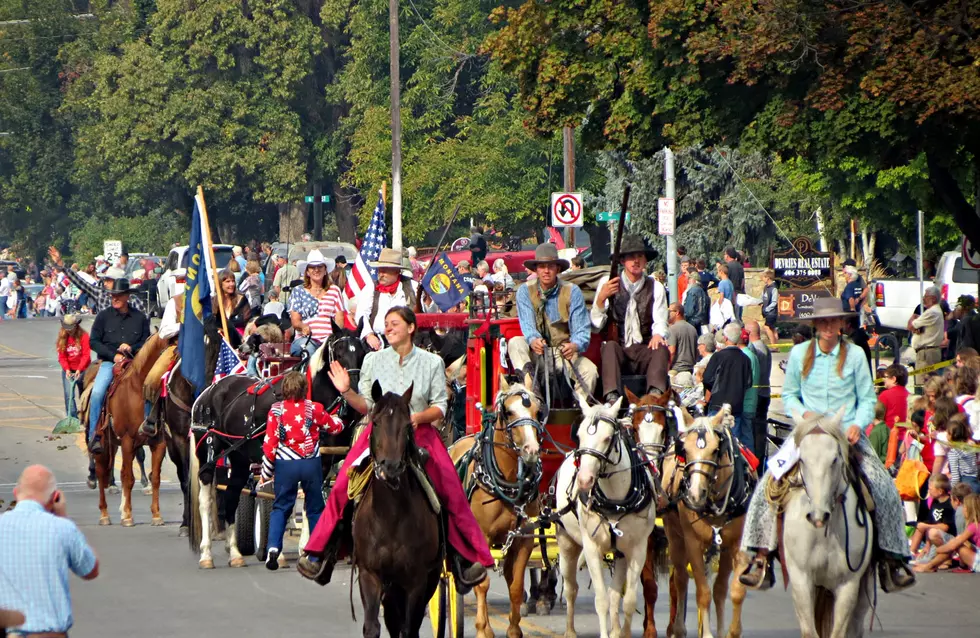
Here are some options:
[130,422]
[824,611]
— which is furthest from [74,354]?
[824,611]

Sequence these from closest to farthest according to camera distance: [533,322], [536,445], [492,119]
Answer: [536,445], [533,322], [492,119]

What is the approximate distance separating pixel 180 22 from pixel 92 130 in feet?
23.2

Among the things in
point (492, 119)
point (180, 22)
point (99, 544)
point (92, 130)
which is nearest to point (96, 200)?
point (92, 130)

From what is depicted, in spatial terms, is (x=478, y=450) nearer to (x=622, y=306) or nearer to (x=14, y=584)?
(x=622, y=306)

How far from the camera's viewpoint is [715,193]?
55844 mm

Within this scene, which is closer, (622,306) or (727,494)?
(727,494)

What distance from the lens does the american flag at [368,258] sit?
62.7ft

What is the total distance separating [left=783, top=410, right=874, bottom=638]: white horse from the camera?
11.1m

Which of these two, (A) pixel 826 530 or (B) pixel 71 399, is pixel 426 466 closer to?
(A) pixel 826 530

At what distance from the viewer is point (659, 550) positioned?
14.3m

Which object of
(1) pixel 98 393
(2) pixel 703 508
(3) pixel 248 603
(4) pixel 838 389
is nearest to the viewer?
(4) pixel 838 389

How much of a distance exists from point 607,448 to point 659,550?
1.77 m

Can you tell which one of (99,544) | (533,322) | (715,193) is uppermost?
(715,193)

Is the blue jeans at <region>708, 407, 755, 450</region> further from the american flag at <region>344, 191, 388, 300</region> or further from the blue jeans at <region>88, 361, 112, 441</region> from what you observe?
the blue jeans at <region>88, 361, 112, 441</region>
